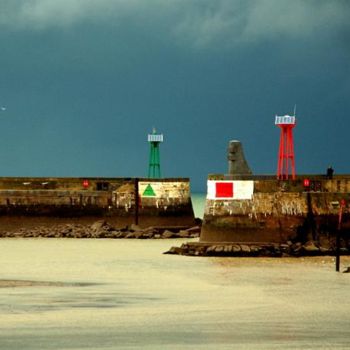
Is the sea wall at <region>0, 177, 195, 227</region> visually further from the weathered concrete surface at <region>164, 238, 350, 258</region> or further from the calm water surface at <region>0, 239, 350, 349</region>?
the weathered concrete surface at <region>164, 238, 350, 258</region>

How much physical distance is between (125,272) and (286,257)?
12.4 feet

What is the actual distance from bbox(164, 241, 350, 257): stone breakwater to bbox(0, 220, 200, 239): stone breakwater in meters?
9.90

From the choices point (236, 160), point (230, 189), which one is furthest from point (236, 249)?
point (236, 160)

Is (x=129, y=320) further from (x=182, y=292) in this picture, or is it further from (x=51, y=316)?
(x=182, y=292)

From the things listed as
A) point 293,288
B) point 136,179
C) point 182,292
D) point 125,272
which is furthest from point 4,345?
point 136,179

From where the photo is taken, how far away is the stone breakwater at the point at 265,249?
24766 mm

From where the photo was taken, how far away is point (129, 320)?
14.4 meters

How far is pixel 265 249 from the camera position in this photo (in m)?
24.8

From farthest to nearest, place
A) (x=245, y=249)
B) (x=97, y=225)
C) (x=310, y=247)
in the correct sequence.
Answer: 1. (x=97, y=225)
2. (x=310, y=247)
3. (x=245, y=249)

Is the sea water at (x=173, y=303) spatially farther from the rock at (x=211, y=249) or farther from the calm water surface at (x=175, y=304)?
the rock at (x=211, y=249)

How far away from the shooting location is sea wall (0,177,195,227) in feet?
122

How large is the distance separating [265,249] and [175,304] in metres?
8.66

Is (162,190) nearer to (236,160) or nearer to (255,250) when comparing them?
(236,160)

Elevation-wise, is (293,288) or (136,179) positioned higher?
(136,179)
